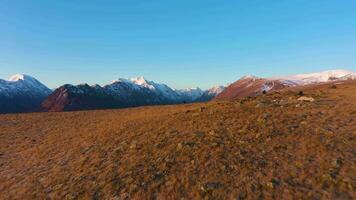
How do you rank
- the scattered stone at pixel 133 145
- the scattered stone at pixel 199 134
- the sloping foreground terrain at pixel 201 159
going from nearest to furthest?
the sloping foreground terrain at pixel 201 159
the scattered stone at pixel 133 145
the scattered stone at pixel 199 134

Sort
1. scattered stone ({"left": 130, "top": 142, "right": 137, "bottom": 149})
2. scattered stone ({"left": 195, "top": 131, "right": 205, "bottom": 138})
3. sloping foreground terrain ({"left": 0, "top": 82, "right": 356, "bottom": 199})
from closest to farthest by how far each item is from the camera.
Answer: sloping foreground terrain ({"left": 0, "top": 82, "right": 356, "bottom": 199})
scattered stone ({"left": 130, "top": 142, "right": 137, "bottom": 149})
scattered stone ({"left": 195, "top": 131, "right": 205, "bottom": 138})

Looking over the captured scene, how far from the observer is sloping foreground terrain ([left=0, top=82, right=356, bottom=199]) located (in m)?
16.5

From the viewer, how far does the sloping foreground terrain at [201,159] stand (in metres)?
16.5

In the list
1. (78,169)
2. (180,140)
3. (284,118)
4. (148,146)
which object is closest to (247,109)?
(284,118)

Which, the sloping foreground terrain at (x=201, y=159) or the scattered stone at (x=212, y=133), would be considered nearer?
the sloping foreground terrain at (x=201, y=159)

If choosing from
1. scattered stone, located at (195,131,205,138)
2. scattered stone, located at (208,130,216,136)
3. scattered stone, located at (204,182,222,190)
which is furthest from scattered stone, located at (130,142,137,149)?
scattered stone, located at (204,182,222,190)

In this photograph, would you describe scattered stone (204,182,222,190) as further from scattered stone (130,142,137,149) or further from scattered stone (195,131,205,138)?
scattered stone (130,142,137,149)

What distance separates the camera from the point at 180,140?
2566 centimetres

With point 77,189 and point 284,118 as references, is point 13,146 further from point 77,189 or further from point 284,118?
point 284,118

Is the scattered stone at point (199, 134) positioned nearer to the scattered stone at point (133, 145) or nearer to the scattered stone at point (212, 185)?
the scattered stone at point (133, 145)

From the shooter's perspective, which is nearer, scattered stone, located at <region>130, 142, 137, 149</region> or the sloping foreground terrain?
the sloping foreground terrain

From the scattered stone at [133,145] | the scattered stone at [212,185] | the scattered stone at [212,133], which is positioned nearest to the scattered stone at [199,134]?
the scattered stone at [212,133]

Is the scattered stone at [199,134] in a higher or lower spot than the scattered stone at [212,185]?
higher

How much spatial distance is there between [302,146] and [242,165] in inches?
225
